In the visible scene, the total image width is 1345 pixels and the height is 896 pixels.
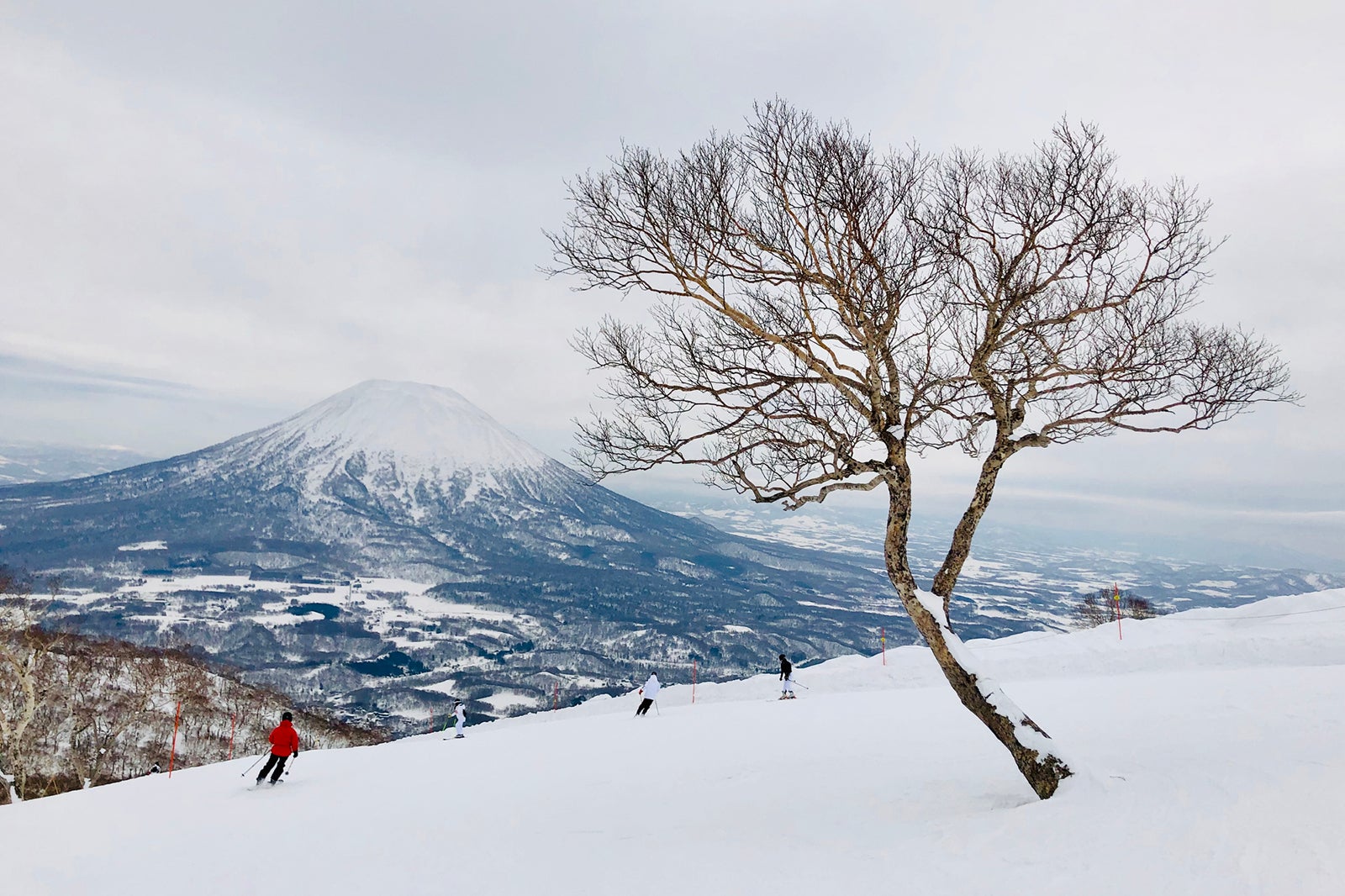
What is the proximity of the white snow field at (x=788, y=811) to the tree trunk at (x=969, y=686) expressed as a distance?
29cm

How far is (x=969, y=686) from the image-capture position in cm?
672

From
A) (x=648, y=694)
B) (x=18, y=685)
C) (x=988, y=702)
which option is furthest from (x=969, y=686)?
(x=18, y=685)

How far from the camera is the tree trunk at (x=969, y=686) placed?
632cm

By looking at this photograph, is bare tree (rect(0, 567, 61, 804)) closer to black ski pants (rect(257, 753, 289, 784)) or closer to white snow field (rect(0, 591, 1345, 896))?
white snow field (rect(0, 591, 1345, 896))

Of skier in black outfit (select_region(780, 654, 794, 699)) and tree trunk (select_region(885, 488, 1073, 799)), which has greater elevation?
tree trunk (select_region(885, 488, 1073, 799))

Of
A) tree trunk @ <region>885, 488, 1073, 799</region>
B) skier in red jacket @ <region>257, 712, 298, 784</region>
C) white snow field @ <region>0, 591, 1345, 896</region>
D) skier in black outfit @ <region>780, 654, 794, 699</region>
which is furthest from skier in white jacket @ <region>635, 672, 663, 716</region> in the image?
tree trunk @ <region>885, 488, 1073, 799</region>

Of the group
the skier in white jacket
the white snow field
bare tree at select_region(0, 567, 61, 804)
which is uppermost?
the white snow field

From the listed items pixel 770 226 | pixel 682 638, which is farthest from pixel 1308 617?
pixel 682 638

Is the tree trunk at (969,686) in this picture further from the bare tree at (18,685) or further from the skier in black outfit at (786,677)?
the bare tree at (18,685)

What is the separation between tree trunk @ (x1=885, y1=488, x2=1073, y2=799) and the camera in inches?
249

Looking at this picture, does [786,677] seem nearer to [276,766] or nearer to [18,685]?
[276,766]

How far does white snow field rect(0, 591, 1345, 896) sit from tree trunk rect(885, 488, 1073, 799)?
0.29 m

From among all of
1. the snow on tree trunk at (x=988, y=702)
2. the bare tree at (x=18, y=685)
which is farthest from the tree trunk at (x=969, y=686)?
the bare tree at (x=18, y=685)

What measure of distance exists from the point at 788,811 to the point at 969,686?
2.56 metres
